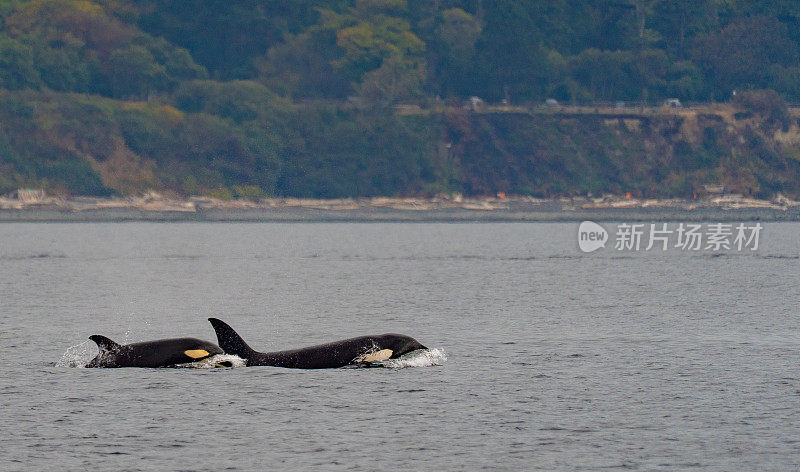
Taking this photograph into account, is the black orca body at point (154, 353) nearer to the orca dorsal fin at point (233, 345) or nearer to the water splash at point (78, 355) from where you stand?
the orca dorsal fin at point (233, 345)

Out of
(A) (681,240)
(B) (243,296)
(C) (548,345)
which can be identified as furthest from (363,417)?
(A) (681,240)

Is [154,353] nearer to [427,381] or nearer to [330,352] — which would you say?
[330,352]

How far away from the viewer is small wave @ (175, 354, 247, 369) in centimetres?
4200

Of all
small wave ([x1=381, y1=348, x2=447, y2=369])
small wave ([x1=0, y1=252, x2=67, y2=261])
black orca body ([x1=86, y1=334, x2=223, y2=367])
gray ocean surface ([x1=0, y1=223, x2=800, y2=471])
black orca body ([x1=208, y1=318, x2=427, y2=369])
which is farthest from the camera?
small wave ([x1=0, y1=252, x2=67, y2=261])

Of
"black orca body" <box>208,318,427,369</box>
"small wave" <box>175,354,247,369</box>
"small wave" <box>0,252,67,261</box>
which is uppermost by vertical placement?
"black orca body" <box>208,318,427,369</box>

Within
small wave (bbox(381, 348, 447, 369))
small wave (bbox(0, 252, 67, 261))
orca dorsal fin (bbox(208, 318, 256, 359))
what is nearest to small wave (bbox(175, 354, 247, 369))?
orca dorsal fin (bbox(208, 318, 256, 359))

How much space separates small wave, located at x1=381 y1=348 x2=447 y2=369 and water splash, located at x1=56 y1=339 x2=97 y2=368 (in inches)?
429

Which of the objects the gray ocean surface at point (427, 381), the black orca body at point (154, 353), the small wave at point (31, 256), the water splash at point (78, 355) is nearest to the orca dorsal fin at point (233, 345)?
the black orca body at point (154, 353)

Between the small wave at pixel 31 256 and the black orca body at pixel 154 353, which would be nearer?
the black orca body at pixel 154 353

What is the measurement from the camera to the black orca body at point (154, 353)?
4141 cm

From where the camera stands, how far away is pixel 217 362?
4203cm

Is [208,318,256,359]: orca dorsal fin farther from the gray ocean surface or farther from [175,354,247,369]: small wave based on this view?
the gray ocean surface

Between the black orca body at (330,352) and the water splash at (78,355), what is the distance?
5524 millimetres

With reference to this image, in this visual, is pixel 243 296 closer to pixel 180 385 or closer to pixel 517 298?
pixel 517 298
